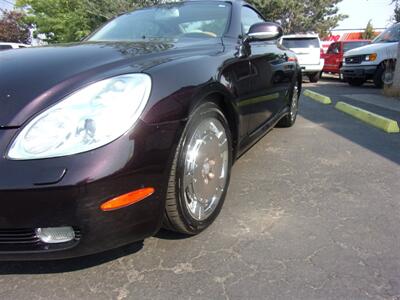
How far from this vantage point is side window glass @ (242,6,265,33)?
368cm

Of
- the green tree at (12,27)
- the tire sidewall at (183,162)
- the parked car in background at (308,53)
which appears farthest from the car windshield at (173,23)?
the green tree at (12,27)

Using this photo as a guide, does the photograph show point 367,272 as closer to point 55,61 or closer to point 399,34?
point 55,61

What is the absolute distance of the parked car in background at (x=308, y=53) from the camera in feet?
43.9

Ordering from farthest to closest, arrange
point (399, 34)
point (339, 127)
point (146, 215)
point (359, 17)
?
point (359, 17)
point (399, 34)
point (339, 127)
point (146, 215)

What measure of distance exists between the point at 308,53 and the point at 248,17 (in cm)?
1031

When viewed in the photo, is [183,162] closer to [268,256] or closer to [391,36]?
[268,256]

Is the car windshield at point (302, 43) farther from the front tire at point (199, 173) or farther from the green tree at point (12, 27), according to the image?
the green tree at point (12, 27)

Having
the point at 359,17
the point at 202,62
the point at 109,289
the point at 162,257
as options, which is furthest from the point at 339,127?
the point at 359,17

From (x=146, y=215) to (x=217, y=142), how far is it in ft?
2.70

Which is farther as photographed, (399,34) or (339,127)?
(399,34)

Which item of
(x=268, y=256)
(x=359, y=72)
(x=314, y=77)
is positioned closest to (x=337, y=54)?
(x=314, y=77)

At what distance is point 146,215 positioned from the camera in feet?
6.47

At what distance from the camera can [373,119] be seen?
18.8 ft

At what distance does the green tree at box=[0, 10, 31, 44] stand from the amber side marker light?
43.0m
